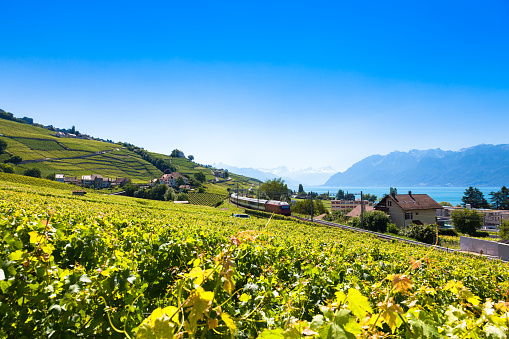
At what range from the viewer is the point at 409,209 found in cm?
4866

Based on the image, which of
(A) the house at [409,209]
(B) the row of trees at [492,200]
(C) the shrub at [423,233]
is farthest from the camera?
(B) the row of trees at [492,200]

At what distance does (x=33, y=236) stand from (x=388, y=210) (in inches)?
2272

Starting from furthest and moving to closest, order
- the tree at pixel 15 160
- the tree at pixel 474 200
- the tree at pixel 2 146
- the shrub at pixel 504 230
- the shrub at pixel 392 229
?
the tree at pixel 474 200, the tree at pixel 2 146, the tree at pixel 15 160, the shrub at pixel 504 230, the shrub at pixel 392 229

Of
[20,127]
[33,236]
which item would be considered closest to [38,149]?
[20,127]

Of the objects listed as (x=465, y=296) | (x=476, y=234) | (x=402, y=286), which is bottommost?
(x=476, y=234)

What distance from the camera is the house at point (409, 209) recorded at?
48481mm

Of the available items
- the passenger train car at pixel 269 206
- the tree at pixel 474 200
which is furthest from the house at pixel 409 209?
the tree at pixel 474 200

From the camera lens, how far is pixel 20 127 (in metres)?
156

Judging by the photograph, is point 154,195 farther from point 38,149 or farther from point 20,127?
point 20,127

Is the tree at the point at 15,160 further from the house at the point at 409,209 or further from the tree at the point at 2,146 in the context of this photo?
the house at the point at 409,209

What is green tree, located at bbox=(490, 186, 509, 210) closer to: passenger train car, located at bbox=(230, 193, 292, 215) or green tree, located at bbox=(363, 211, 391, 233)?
green tree, located at bbox=(363, 211, 391, 233)


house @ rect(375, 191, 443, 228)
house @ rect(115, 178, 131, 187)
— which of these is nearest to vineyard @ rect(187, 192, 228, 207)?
house @ rect(115, 178, 131, 187)

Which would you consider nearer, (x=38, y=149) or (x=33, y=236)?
(x=33, y=236)

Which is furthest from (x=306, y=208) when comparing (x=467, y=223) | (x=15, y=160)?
(x=15, y=160)
